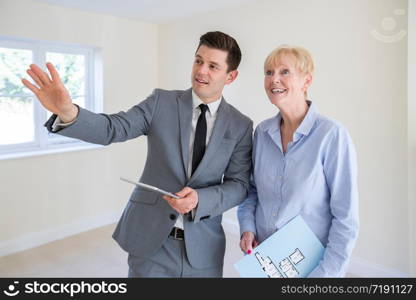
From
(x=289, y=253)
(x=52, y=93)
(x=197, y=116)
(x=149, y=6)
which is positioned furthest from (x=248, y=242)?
(x=149, y=6)

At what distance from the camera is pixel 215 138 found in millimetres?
1449

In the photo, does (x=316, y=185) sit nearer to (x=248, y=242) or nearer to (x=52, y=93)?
(x=248, y=242)

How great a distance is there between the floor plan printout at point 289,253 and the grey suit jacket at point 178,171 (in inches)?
8.6

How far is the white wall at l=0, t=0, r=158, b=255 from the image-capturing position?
347cm

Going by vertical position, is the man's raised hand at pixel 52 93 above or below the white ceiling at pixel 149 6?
below

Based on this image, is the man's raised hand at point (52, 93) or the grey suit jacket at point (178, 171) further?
the grey suit jacket at point (178, 171)

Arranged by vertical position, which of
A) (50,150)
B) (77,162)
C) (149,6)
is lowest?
(77,162)

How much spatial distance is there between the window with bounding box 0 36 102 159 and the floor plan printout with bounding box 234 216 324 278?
3.00 meters

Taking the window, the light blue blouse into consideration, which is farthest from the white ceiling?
the light blue blouse

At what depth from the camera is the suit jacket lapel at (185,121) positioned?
1.42m

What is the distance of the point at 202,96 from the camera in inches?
58.6

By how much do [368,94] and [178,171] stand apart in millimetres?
2078

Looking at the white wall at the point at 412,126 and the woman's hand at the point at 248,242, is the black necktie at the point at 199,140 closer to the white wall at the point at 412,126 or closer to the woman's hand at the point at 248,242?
the woman's hand at the point at 248,242

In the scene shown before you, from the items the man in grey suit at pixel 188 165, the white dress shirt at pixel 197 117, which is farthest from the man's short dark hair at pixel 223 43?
the white dress shirt at pixel 197 117
